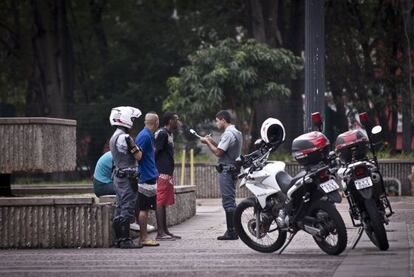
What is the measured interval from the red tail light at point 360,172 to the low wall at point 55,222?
3505 mm

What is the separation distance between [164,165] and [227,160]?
0.98 metres

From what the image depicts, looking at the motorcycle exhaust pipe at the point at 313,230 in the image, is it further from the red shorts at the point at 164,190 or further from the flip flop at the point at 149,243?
the red shorts at the point at 164,190

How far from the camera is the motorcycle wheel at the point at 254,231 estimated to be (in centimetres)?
1366

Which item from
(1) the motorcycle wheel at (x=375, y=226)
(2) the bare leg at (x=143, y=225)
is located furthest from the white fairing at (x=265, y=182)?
(2) the bare leg at (x=143, y=225)

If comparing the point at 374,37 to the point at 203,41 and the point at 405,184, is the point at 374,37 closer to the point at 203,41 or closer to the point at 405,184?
the point at 203,41

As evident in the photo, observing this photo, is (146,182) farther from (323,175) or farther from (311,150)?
(323,175)

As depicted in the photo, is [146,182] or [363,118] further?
[146,182]

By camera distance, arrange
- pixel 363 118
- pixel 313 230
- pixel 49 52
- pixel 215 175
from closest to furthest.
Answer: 1. pixel 313 230
2. pixel 363 118
3. pixel 215 175
4. pixel 49 52

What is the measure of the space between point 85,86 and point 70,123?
83.2 feet

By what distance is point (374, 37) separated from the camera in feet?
115

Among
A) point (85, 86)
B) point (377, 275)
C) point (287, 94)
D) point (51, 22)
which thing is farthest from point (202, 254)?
point (85, 86)

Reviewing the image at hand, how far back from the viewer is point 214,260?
1277 cm

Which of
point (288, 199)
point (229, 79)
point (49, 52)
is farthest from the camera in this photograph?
point (49, 52)

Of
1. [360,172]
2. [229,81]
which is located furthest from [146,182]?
[229,81]
